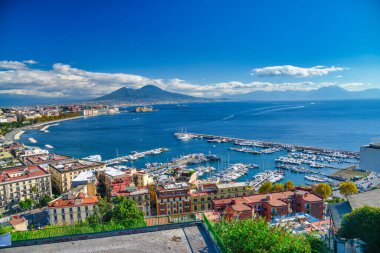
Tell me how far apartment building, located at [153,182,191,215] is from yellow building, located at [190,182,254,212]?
1.13ft

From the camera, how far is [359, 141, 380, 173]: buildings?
476 cm

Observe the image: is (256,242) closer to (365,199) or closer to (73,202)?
(365,199)

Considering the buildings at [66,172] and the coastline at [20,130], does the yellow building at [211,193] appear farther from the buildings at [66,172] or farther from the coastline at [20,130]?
the coastline at [20,130]

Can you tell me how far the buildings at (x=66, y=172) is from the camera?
67.6 ft

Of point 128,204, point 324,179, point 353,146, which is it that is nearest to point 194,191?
point 128,204

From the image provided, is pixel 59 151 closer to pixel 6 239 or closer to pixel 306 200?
pixel 306 200

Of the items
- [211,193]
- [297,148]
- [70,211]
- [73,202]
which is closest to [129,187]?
[73,202]

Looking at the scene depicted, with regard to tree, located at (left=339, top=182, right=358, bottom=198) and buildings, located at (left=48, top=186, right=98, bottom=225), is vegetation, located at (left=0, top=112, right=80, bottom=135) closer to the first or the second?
buildings, located at (left=48, top=186, right=98, bottom=225)

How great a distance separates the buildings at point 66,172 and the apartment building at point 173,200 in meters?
8.71

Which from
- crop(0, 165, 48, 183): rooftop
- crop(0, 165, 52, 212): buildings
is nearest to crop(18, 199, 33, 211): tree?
crop(0, 165, 52, 212): buildings

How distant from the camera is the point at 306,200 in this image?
45.8 ft

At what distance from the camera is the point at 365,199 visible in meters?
6.70

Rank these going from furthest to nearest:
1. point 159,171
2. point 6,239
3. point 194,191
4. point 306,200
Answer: point 159,171
point 194,191
point 306,200
point 6,239

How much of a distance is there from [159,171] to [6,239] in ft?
77.8
